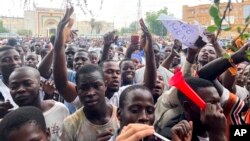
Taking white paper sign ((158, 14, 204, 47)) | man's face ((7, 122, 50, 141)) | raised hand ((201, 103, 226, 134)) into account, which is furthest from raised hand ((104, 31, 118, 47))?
raised hand ((201, 103, 226, 134))

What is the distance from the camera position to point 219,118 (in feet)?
6.37

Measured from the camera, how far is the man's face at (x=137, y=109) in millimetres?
2316

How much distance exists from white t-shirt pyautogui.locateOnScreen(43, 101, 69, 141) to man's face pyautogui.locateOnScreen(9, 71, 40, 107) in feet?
0.58

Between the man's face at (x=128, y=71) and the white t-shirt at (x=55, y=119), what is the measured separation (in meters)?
1.74

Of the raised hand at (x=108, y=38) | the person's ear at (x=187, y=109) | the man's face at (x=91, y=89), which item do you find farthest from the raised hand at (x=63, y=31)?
the person's ear at (x=187, y=109)

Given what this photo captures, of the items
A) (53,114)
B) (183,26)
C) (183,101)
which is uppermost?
(183,26)

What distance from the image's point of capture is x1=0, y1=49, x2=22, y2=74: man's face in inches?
167

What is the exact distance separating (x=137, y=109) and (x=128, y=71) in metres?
2.42

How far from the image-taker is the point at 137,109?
241 centimetres

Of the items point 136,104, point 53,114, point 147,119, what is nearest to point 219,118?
point 147,119

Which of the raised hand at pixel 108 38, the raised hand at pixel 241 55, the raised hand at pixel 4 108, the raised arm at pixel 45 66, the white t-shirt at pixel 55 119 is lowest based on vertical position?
the white t-shirt at pixel 55 119

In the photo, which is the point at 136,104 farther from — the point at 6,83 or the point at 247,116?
the point at 6,83

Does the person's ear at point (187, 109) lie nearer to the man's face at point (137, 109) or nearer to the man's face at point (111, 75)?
the man's face at point (137, 109)

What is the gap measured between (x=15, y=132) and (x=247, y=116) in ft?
5.69
